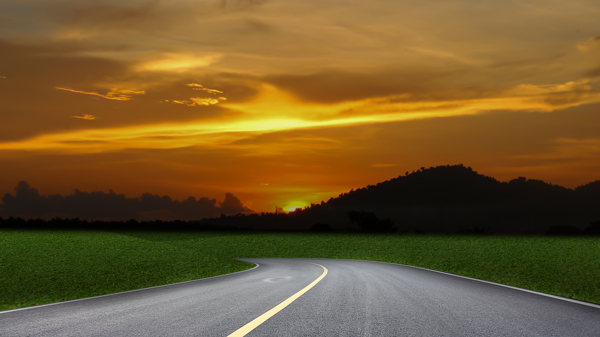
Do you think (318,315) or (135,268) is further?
(135,268)

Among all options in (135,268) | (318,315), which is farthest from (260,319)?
(135,268)

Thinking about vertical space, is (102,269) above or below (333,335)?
below

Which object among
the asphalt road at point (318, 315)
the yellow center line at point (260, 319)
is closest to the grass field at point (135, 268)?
the asphalt road at point (318, 315)

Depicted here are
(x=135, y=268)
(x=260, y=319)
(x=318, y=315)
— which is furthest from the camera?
(x=135, y=268)

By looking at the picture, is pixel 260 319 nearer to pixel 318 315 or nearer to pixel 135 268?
pixel 318 315

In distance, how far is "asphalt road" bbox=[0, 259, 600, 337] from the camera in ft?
23.2

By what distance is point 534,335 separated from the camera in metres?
6.83

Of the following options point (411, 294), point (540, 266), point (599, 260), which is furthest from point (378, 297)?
point (599, 260)

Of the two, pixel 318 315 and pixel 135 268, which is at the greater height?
pixel 318 315

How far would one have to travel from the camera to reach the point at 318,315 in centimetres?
856

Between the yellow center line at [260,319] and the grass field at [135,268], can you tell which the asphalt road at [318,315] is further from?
the grass field at [135,268]

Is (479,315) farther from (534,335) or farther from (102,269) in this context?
(102,269)

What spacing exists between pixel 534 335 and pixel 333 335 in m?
3.01

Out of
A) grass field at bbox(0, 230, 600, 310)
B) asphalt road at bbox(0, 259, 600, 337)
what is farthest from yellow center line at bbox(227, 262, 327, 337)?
grass field at bbox(0, 230, 600, 310)
